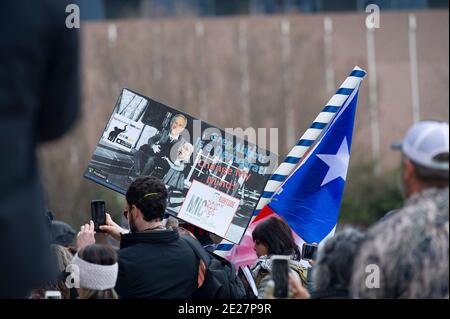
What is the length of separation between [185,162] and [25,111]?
142 inches

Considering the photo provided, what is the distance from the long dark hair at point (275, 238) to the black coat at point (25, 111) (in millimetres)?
3715

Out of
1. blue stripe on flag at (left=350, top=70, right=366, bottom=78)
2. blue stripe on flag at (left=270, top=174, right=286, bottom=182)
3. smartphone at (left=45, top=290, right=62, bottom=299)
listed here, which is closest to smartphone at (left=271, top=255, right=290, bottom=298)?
smartphone at (left=45, top=290, right=62, bottom=299)

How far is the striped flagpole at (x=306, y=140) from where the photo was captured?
22.1 ft

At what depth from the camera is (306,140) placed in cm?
681

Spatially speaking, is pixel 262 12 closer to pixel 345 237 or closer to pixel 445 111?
pixel 445 111

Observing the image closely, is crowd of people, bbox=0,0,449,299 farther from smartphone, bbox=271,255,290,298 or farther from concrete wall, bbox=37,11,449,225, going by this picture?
concrete wall, bbox=37,11,449,225

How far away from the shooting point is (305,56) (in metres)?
34.8

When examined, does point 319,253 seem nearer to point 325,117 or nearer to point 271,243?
point 271,243

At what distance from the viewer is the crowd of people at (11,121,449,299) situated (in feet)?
11.8

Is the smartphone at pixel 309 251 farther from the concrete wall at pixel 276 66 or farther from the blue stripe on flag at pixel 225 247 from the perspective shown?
the concrete wall at pixel 276 66

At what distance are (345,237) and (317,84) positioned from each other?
97.8 ft

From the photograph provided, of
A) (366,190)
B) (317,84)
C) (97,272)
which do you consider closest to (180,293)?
(97,272)

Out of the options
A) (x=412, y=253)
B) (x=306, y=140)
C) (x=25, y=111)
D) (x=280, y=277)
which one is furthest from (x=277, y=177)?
(x=25, y=111)

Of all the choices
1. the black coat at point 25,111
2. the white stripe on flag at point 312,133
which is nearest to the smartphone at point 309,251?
the white stripe on flag at point 312,133
